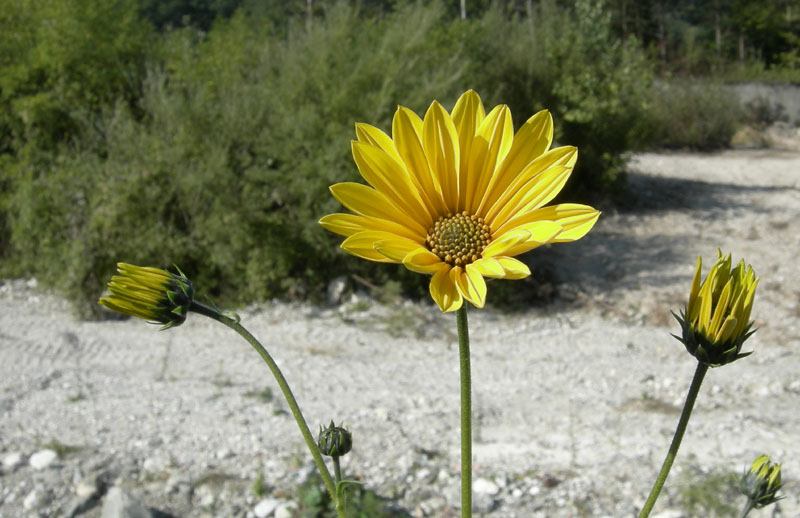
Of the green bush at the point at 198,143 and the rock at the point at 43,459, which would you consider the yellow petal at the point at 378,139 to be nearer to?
the rock at the point at 43,459

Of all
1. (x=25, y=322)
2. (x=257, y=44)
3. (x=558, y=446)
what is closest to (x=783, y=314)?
(x=558, y=446)

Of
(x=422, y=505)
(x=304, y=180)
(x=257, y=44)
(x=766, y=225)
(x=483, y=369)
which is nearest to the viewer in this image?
(x=422, y=505)

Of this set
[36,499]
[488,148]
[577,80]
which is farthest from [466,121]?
[577,80]

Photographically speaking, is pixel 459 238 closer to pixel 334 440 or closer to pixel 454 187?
pixel 454 187

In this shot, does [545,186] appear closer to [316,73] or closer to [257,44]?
[316,73]

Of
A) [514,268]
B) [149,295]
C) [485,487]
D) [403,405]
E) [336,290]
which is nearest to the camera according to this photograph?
[514,268]

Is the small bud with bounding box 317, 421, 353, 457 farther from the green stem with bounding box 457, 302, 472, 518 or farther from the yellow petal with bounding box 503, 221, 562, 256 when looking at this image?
the yellow petal with bounding box 503, 221, 562, 256
